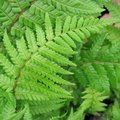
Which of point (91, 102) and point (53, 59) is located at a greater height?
point (53, 59)

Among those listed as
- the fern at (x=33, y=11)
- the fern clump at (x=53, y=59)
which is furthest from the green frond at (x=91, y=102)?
the fern at (x=33, y=11)

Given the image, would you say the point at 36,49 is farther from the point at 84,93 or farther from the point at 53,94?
the point at 84,93

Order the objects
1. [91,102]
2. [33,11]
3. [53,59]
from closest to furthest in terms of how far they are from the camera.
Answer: [53,59]
[33,11]
[91,102]

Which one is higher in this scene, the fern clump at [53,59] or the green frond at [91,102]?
the fern clump at [53,59]

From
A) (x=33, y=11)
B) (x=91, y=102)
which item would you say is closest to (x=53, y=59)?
(x=33, y=11)

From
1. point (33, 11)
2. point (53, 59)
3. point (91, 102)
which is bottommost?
point (91, 102)

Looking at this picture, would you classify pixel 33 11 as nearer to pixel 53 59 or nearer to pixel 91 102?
pixel 53 59

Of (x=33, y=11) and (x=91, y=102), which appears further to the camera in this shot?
(x=91, y=102)

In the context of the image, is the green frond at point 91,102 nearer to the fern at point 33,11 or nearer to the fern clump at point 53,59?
the fern clump at point 53,59
